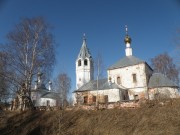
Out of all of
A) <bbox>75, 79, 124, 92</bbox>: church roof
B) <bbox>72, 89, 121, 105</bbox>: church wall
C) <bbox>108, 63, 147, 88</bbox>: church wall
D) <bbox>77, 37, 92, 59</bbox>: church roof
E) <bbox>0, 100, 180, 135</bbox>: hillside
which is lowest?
<bbox>0, 100, 180, 135</bbox>: hillside

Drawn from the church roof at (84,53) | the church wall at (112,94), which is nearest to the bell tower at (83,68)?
the church roof at (84,53)

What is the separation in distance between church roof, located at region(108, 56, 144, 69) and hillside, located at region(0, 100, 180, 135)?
14.6m

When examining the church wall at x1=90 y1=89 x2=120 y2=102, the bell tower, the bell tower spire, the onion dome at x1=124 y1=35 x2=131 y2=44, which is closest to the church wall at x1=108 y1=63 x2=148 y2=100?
the church wall at x1=90 y1=89 x2=120 y2=102

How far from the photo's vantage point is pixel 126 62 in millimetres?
31109

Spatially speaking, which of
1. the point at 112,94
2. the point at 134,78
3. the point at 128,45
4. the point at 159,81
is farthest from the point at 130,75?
the point at 128,45

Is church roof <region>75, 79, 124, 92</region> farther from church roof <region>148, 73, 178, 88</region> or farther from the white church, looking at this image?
church roof <region>148, 73, 178, 88</region>

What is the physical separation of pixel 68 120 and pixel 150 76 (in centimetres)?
1843

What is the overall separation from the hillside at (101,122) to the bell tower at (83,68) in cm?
2084

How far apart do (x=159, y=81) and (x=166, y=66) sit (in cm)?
636

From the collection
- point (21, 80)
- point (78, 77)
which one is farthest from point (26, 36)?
point (78, 77)

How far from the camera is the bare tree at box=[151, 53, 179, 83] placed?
3284 cm

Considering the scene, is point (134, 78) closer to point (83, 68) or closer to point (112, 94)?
point (112, 94)

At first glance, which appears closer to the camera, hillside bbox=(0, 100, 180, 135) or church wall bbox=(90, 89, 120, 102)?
hillside bbox=(0, 100, 180, 135)

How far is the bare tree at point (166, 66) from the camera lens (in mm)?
32844
